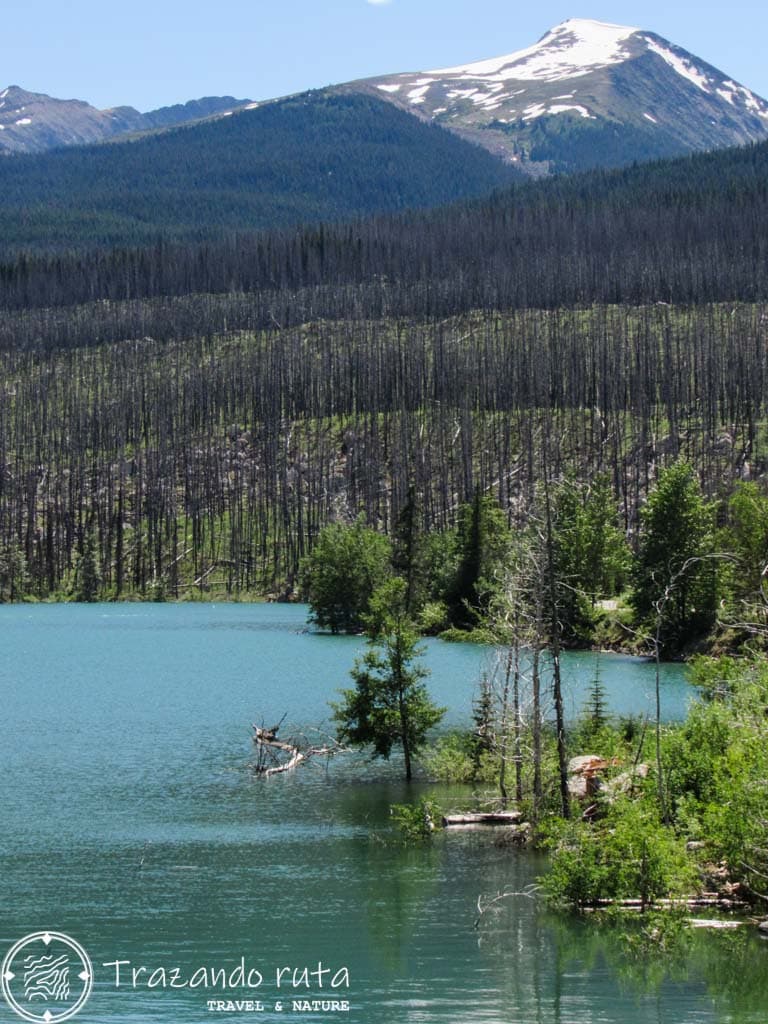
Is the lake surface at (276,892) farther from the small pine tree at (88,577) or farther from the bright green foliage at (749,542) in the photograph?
the small pine tree at (88,577)

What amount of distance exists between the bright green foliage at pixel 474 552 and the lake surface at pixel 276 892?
4701cm

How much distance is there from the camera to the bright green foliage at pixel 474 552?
127 m

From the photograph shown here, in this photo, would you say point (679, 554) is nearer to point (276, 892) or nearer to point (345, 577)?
point (345, 577)

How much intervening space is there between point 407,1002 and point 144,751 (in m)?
34.4

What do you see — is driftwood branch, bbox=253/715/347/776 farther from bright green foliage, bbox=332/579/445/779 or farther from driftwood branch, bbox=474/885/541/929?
driftwood branch, bbox=474/885/541/929

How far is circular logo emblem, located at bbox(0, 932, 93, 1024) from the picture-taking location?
34875 mm

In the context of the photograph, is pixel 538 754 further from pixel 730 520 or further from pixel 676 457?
pixel 676 457

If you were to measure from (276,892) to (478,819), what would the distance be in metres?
9.43

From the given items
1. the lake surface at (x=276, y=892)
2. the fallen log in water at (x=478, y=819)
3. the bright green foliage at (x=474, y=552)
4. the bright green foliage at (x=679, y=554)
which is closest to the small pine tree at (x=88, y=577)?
the bright green foliage at (x=474, y=552)

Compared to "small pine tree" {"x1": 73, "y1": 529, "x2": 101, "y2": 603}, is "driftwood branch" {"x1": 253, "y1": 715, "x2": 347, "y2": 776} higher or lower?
higher

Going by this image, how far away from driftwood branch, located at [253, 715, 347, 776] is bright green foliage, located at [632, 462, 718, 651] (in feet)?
144

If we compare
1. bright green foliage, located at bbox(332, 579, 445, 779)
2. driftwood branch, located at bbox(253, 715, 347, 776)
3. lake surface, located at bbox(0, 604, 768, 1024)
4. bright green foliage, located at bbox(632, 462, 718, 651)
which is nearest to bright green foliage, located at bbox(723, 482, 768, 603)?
bright green foliage, located at bbox(632, 462, 718, 651)

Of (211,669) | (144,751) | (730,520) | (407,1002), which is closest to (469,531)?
(730,520)

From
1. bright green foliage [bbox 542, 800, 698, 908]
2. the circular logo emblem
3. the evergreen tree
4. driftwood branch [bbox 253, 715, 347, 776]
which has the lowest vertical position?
the evergreen tree
